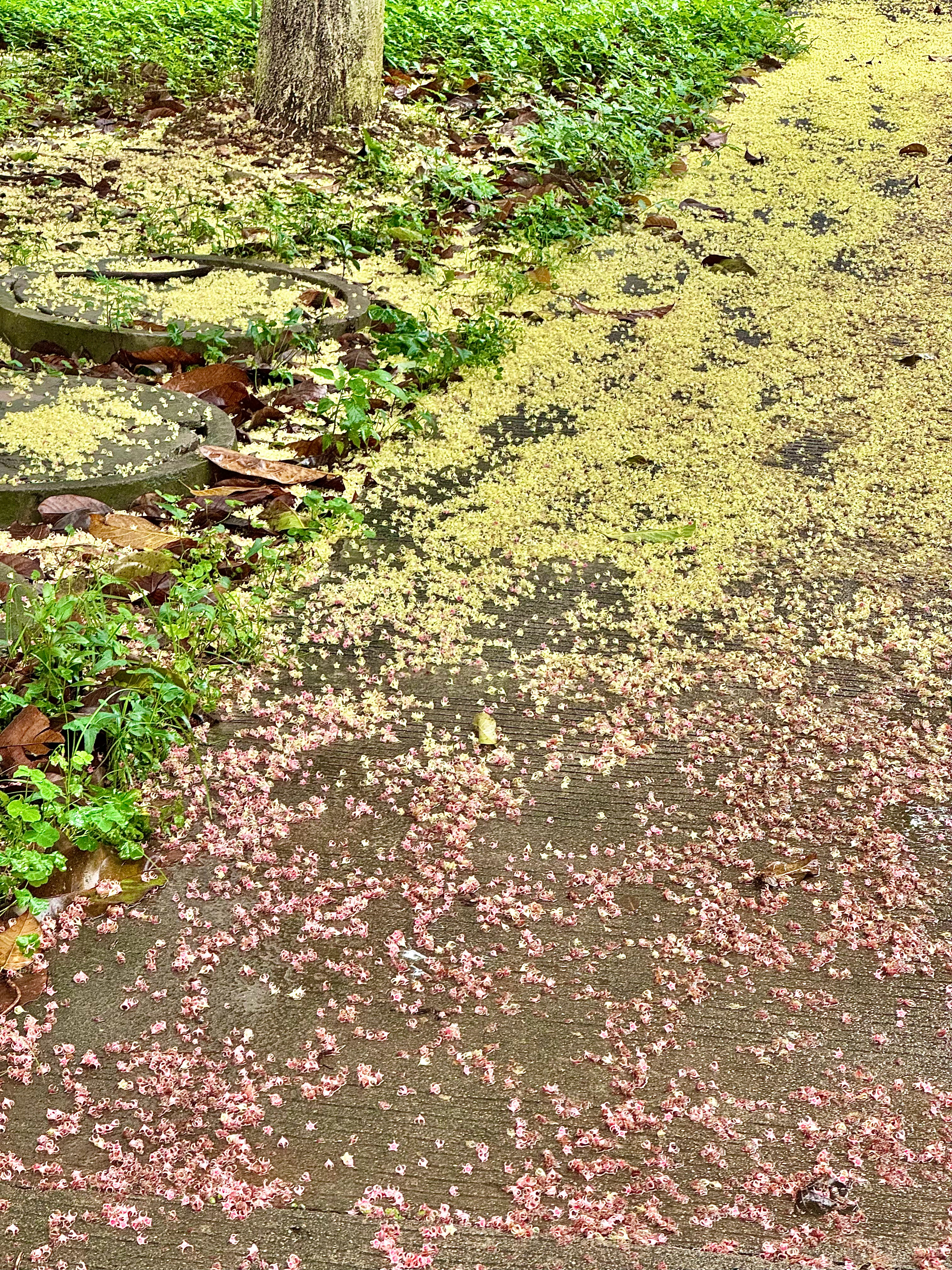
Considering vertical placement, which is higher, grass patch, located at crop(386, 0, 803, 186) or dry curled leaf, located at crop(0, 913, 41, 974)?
grass patch, located at crop(386, 0, 803, 186)

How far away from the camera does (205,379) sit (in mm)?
3812

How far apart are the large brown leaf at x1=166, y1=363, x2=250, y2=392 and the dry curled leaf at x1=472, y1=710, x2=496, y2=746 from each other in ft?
5.39

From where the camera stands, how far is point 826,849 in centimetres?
241

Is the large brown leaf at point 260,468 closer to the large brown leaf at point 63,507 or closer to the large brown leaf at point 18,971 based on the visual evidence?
the large brown leaf at point 63,507

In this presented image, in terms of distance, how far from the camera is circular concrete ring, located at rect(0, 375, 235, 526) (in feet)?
10.2

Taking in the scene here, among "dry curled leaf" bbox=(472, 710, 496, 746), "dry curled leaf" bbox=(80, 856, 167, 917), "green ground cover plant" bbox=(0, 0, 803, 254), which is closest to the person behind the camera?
"dry curled leaf" bbox=(80, 856, 167, 917)

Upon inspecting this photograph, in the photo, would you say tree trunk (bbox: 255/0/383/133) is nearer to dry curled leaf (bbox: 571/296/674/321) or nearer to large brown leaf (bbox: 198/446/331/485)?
dry curled leaf (bbox: 571/296/674/321)

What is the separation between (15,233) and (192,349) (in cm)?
130

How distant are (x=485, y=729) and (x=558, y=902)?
0.48m

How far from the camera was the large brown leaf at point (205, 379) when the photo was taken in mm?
3809

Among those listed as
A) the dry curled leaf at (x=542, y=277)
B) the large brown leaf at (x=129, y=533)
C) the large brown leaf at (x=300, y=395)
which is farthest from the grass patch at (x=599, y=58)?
the large brown leaf at (x=129, y=533)

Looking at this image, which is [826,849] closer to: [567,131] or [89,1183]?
[89,1183]

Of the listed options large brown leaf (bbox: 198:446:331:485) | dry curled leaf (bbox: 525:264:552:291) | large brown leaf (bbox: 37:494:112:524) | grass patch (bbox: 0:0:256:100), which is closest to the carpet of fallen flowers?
large brown leaf (bbox: 198:446:331:485)

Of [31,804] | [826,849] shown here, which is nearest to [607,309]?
[826,849]
